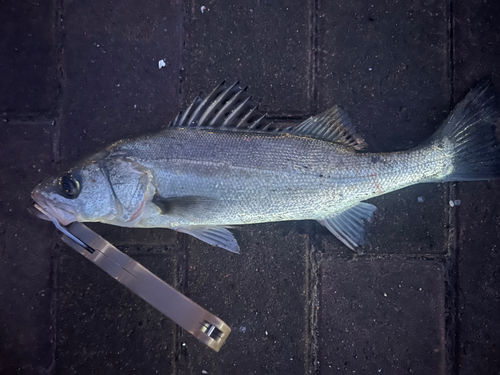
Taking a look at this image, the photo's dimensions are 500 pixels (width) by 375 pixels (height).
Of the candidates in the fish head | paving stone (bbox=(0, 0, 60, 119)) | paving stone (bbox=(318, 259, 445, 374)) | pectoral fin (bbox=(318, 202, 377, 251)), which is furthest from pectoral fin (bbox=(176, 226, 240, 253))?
paving stone (bbox=(0, 0, 60, 119))

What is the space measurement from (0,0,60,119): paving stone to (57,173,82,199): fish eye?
0.84 meters

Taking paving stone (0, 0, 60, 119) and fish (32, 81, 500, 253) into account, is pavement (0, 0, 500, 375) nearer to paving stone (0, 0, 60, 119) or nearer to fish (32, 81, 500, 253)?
paving stone (0, 0, 60, 119)

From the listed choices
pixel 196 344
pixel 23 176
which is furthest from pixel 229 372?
pixel 23 176

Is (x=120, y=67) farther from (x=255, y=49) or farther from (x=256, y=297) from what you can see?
(x=256, y=297)

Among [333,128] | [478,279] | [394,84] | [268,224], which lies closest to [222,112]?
[333,128]

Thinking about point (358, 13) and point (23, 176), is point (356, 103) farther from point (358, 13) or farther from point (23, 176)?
point (23, 176)

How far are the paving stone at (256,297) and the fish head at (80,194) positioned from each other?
778 mm

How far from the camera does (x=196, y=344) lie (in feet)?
7.92

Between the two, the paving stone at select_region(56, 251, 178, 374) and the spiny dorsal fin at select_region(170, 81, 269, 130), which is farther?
the paving stone at select_region(56, 251, 178, 374)

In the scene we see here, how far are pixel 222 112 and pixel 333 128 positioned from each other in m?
0.86

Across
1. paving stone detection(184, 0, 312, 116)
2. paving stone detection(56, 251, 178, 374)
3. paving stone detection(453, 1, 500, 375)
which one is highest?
paving stone detection(184, 0, 312, 116)

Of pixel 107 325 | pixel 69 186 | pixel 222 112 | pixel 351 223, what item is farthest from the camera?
pixel 107 325

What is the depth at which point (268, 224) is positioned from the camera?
2436 mm

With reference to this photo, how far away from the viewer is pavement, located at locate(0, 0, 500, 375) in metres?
2.41
